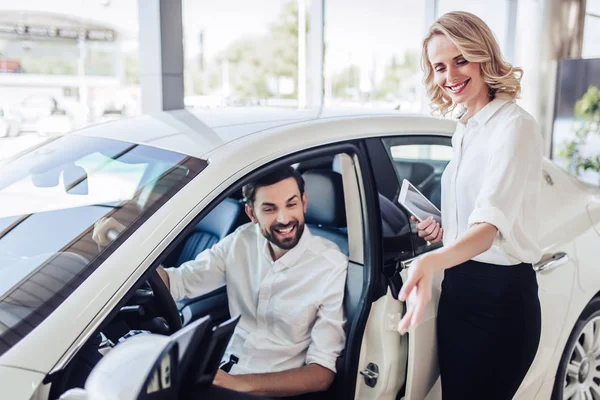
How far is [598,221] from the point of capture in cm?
229

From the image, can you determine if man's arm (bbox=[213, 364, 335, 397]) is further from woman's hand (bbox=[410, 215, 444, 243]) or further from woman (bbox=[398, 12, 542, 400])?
woman's hand (bbox=[410, 215, 444, 243])

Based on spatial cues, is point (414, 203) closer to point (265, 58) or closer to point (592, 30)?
point (592, 30)

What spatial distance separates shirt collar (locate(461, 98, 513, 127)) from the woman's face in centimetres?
5

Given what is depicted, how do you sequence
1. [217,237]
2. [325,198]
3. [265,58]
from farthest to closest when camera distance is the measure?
[265,58] → [217,237] → [325,198]

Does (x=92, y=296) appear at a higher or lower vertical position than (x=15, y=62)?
lower

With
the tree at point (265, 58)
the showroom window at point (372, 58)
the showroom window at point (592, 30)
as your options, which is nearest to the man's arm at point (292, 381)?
the showroom window at point (592, 30)

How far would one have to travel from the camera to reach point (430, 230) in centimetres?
177

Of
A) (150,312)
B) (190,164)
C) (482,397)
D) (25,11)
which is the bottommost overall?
(482,397)

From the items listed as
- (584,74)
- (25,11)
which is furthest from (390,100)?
(25,11)

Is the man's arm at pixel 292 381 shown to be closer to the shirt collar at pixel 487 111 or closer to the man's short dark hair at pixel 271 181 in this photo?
the man's short dark hair at pixel 271 181

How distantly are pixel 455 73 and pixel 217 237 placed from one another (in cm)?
132

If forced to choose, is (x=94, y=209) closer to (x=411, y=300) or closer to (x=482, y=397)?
(x=411, y=300)

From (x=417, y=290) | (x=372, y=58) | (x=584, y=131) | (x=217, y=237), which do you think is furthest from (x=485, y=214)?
(x=372, y=58)

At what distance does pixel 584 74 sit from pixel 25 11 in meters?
6.92
